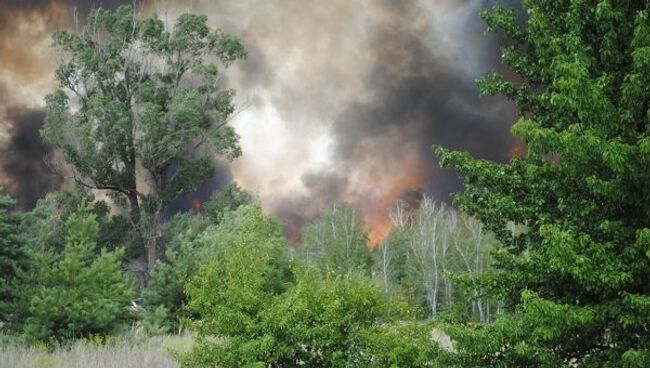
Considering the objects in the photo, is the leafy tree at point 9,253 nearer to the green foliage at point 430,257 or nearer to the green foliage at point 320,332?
the green foliage at point 320,332

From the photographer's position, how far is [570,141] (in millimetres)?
9500

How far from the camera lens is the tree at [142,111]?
4312 cm

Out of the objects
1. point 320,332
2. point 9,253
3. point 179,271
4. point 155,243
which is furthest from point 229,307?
point 155,243

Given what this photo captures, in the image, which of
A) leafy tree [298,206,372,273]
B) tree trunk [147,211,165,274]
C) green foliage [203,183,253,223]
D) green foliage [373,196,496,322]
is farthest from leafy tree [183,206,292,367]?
leafy tree [298,206,372,273]

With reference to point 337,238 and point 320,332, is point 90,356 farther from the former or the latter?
point 337,238

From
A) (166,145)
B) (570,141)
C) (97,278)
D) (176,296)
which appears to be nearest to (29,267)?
(97,278)

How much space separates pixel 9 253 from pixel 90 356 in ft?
13.6

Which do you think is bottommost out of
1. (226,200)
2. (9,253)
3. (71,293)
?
(71,293)

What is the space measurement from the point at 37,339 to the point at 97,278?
204cm

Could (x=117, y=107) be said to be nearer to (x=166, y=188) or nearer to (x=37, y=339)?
(x=166, y=188)

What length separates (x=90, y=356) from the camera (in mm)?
16031

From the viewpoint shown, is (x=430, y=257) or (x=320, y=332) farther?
(x=430, y=257)

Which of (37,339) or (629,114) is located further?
(37,339)

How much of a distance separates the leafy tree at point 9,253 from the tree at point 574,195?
36.7ft
